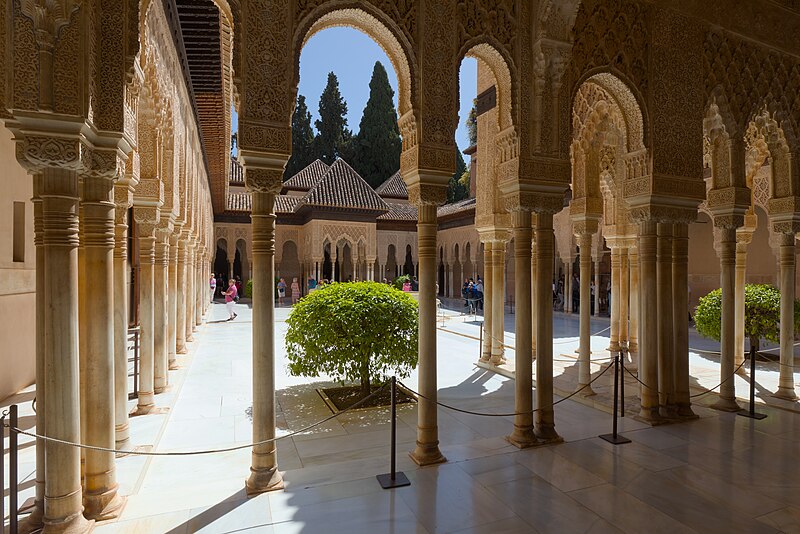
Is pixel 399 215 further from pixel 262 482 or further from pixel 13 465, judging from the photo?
pixel 13 465

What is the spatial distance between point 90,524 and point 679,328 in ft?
20.3

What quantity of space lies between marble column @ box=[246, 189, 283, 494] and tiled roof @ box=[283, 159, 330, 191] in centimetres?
2604

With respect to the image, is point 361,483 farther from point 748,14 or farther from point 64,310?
point 748,14

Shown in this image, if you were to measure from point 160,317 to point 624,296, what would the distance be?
865cm

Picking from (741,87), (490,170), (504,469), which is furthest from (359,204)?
(504,469)

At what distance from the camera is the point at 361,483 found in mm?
3807

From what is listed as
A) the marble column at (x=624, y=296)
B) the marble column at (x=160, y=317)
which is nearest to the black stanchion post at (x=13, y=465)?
the marble column at (x=160, y=317)

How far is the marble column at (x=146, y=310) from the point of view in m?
5.69

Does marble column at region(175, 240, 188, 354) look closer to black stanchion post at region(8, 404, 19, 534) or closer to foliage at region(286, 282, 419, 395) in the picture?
foliage at region(286, 282, 419, 395)


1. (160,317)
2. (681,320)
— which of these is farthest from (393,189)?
(681,320)

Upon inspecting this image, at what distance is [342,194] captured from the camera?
2491 centimetres

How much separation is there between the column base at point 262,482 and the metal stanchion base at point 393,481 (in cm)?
82

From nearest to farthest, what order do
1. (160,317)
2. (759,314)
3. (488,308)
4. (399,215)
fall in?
(160,317)
(759,314)
(488,308)
(399,215)

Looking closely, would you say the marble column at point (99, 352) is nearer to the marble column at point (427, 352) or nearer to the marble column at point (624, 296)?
the marble column at point (427, 352)
